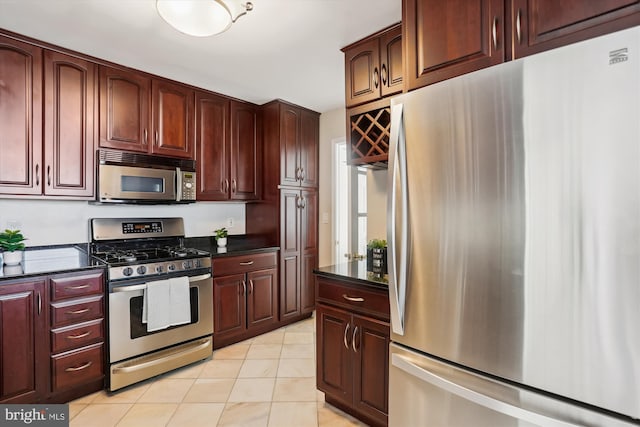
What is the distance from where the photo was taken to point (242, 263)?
126 inches

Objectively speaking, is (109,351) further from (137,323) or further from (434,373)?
(434,373)

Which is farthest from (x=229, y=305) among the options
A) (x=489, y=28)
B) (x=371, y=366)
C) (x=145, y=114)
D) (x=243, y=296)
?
(x=489, y=28)

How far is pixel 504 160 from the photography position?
1102 mm

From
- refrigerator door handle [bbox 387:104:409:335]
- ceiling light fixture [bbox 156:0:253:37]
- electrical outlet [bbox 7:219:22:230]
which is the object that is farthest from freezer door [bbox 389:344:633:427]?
electrical outlet [bbox 7:219:22:230]

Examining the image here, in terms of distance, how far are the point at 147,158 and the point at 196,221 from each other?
90cm

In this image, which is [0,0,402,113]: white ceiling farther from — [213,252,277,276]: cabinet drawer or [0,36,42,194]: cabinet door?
[213,252,277,276]: cabinet drawer

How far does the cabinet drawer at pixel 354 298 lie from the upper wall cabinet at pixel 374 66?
123 centimetres

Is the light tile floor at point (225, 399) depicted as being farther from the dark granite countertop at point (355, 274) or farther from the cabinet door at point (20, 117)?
the cabinet door at point (20, 117)

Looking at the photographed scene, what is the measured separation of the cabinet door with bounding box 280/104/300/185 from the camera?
3.57 m

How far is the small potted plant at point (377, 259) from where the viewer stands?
1.98 metres

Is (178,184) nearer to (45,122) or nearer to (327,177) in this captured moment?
(45,122)

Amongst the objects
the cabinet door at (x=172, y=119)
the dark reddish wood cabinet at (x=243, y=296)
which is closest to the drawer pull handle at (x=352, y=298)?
the dark reddish wood cabinet at (x=243, y=296)

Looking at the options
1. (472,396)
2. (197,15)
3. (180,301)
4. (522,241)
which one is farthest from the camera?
(180,301)

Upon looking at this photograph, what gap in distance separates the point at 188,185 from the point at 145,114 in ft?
2.27
